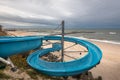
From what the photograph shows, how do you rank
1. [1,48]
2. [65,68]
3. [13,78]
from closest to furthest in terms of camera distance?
1. [13,78]
2. [1,48]
3. [65,68]

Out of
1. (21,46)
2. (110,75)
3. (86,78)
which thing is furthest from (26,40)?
(110,75)

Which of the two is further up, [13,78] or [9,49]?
[9,49]

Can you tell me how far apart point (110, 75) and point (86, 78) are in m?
3.19

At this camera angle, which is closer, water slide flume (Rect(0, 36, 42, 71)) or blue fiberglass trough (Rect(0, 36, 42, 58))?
water slide flume (Rect(0, 36, 42, 71))

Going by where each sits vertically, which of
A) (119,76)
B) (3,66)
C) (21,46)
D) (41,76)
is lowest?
(119,76)

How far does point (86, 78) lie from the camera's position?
30.8 ft

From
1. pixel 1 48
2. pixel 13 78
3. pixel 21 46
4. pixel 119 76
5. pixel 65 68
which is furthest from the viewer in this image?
pixel 119 76

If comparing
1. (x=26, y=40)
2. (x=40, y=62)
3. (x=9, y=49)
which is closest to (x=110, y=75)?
(x=40, y=62)

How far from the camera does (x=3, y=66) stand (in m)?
8.46

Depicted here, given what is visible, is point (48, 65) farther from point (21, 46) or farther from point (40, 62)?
point (21, 46)

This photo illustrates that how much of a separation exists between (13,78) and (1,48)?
1.85 m

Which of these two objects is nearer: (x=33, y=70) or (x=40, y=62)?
(x=33, y=70)

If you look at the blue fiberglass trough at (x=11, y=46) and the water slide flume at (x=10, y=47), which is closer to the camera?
the water slide flume at (x=10, y=47)

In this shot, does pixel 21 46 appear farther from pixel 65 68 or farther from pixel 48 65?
pixel 65 68
